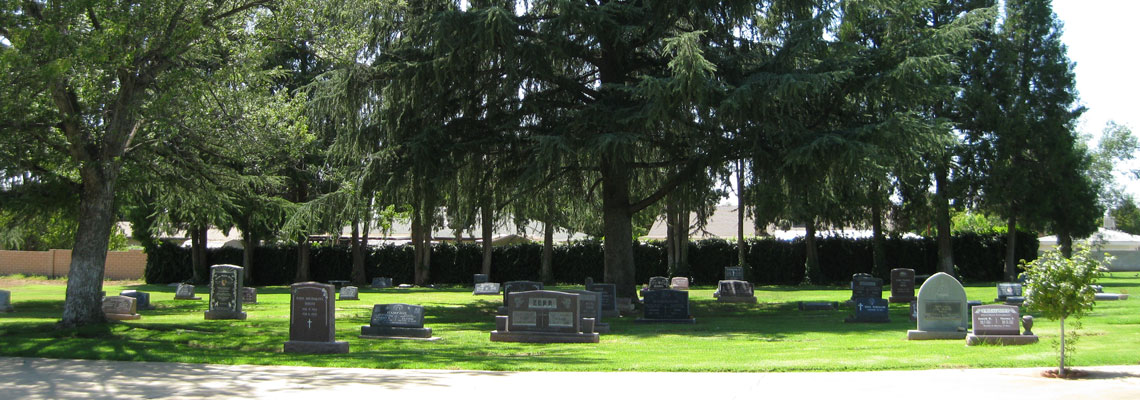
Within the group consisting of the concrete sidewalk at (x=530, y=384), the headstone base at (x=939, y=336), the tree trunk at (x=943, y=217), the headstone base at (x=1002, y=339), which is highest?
the tree trunk at (x=943, y=217)

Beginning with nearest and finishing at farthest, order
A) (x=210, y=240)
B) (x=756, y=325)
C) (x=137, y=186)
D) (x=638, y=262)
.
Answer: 1. (x=137, y=186)
2. (x=756, y=325)
3. (x=638, y=262)
4. (x=210, y=240)

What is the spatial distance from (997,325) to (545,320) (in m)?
7.37

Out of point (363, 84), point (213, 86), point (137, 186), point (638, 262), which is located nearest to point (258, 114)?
point (213, 86)

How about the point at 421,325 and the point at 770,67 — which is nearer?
the point at 421,325

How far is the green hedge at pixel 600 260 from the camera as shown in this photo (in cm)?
4419

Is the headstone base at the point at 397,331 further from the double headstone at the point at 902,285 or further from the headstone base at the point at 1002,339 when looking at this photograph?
the double headstone at the point at 902,285

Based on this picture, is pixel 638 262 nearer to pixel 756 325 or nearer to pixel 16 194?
pixel 756 325

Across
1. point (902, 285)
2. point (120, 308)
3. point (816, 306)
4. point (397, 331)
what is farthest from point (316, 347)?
point (902, 285)

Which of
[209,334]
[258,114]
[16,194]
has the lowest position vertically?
[209,334]

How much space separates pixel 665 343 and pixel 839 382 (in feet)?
19.0

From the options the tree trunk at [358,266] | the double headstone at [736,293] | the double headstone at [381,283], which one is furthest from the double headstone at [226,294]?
the tree trunk at [358,266]

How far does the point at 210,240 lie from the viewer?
209 ft

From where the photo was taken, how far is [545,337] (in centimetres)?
1598

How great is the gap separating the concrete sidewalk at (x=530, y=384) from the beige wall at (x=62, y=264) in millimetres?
40880
